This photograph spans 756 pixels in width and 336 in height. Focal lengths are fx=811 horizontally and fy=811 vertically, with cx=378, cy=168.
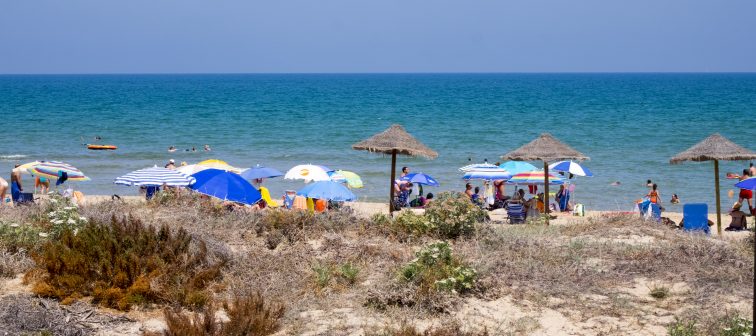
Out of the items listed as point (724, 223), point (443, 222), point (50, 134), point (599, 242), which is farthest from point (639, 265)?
point (50, 134)

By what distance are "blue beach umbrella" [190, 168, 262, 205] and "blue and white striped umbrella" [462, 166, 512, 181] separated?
7047 millimetres

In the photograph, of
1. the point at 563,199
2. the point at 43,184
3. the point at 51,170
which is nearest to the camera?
the point at 51,170

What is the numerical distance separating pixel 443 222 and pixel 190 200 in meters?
3.98

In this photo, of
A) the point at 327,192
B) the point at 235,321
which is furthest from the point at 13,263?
the point at 327,192

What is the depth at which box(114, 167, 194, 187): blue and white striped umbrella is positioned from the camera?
1490 centimetres

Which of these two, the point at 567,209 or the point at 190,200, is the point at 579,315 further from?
the point at 567,209

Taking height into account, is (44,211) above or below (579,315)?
above

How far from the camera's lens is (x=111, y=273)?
8508 mm

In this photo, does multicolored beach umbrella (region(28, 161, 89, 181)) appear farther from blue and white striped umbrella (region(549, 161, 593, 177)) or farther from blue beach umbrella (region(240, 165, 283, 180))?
blue and white striped umbrella (region(549, 161, 593, 177))

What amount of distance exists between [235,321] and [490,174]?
13.0 metres

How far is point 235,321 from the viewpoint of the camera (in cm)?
750

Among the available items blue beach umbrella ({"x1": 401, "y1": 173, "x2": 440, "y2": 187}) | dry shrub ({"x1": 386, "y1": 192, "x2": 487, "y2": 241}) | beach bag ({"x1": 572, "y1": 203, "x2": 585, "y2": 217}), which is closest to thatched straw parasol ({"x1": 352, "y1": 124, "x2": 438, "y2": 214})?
dry shrub ({"x1": 386, "y1": 192, "x2": 487, "y2": 241})

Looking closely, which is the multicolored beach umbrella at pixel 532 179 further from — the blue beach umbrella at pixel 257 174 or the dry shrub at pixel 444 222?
the dry shrub at pixel 444 222

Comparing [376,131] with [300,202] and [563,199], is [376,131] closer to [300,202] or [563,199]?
[563,199]
